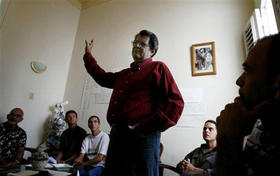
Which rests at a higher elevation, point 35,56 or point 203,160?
point 35,56

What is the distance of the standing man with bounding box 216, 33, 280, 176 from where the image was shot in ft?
1.27

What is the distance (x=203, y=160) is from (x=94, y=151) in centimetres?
125

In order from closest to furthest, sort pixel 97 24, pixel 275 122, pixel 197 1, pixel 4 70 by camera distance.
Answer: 1. pixel 275 122
2. pixel 4 70
3. pixel 197 1
4. pixel 97 24

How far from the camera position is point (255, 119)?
402 millimetres

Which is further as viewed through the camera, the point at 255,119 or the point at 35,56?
the point at 35,56

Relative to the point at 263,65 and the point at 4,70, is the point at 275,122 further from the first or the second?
the point at 4,70

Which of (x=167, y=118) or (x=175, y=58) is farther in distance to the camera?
(x=175, y=58)

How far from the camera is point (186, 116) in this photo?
2332 millimetres

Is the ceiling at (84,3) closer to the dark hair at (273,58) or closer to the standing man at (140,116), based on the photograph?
the standing man at (140,116)

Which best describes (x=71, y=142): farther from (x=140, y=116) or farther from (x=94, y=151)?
(x=140, y=116)

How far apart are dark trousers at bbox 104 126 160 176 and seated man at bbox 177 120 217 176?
81 cm

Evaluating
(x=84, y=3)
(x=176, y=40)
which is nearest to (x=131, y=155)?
(x=176, y=40)

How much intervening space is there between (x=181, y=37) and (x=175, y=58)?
1.06 feet

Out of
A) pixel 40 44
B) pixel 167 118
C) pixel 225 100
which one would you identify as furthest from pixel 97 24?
pixel 167 118
